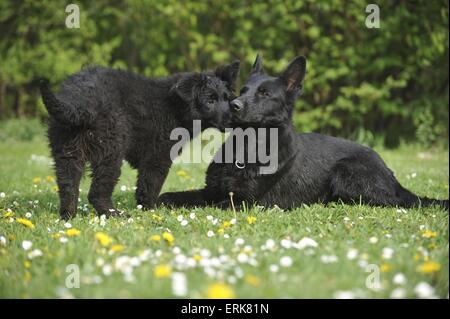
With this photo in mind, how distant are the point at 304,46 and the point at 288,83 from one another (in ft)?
19.6

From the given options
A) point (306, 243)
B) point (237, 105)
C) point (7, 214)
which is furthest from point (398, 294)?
point (7, 214)

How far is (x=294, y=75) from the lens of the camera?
14.8ft

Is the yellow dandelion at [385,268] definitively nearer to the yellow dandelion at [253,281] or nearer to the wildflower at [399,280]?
the wildflower at [399,280]

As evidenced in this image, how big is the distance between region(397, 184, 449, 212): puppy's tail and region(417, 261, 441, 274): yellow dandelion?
6.45 feet

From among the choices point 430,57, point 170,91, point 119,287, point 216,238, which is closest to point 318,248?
point 216,238

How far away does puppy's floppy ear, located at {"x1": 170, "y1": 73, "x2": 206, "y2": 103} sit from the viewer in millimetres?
4617

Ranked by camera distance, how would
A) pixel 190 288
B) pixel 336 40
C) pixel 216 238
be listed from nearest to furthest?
pixel 190 288
pixel 216 238
pixel 336 40

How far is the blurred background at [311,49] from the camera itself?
9.45 meters

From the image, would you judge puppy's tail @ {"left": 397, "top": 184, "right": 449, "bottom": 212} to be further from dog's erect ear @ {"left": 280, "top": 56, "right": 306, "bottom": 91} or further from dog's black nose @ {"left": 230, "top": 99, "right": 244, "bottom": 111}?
dog's black nose @ {"left": 230, "top": 99, "right": 244, "bottom": 111}

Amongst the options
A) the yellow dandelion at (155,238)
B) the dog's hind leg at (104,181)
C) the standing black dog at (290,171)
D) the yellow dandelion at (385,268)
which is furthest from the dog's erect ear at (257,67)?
the yellow dandelion at (385,268)

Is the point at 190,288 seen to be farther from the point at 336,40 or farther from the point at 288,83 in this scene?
the point at 336,40

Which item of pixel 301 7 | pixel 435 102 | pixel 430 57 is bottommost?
pixel 435 102

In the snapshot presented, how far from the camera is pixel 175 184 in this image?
599cm
